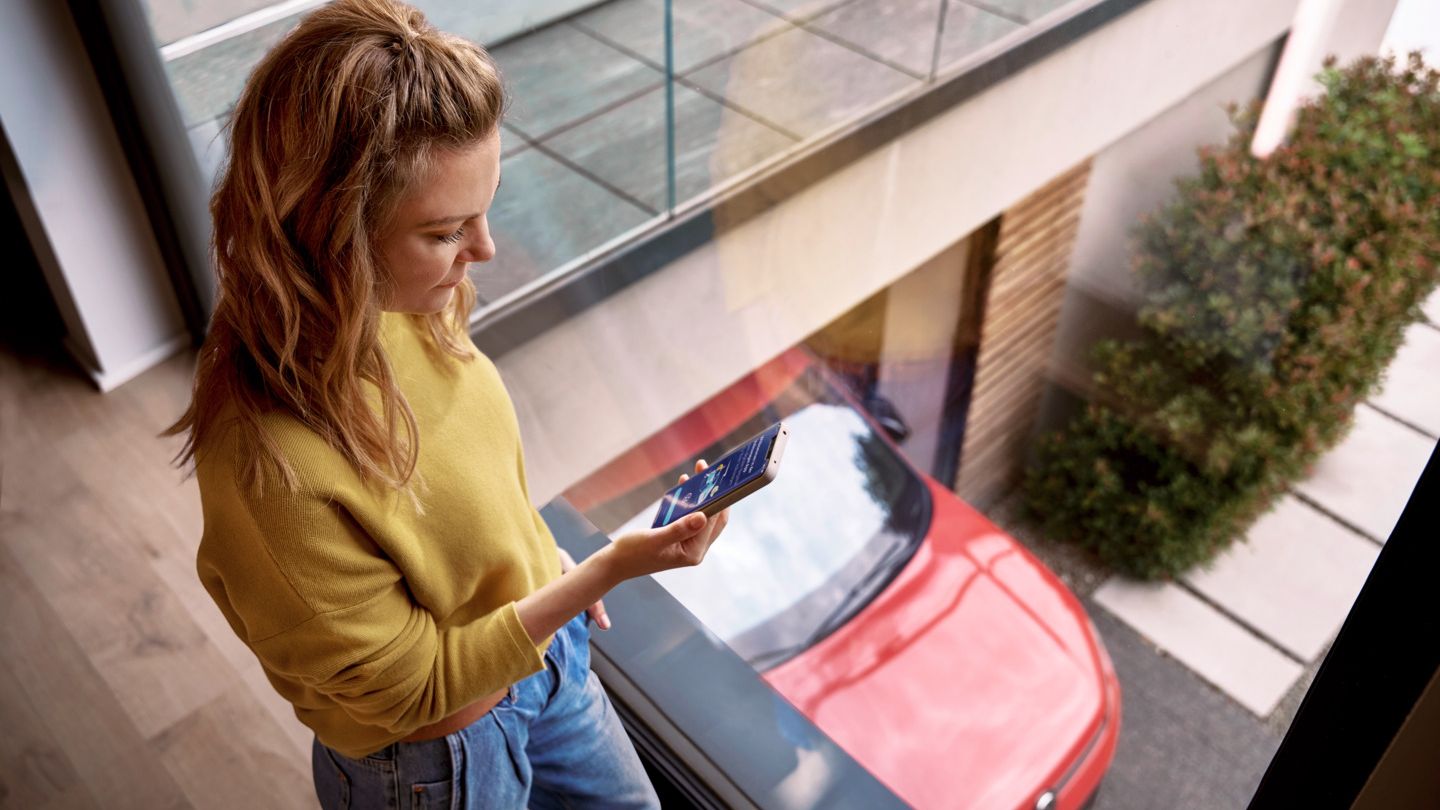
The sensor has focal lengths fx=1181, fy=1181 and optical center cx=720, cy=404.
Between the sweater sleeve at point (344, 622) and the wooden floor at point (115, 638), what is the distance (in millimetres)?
817

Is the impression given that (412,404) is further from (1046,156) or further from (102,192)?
(1046,156)

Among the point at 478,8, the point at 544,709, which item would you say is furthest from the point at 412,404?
the point at 478,8

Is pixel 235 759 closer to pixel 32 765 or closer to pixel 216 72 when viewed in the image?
pixel 32 765

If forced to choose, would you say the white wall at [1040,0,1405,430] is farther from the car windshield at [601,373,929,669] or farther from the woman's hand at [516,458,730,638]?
the woman's hand at [516,458,730,638]

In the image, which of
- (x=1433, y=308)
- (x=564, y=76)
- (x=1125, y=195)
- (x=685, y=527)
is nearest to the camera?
(x=685, y=527)

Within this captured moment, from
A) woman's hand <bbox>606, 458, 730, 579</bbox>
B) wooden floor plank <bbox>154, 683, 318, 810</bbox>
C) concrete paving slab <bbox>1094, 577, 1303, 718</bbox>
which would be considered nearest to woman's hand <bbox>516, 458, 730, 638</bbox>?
woman's hand <bbox>606, 458, 730, 579</bbox>

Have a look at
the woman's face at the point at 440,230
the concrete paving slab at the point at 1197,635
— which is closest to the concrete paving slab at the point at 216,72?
the woman's face at the point at 440,230

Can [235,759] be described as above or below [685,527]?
below

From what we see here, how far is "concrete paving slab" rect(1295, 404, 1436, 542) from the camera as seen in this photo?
37.9 inches

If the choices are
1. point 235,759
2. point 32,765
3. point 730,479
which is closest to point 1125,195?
point 730,479

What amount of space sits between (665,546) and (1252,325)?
1827 mm

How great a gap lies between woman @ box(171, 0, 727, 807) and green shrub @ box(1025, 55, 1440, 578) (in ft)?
3.65

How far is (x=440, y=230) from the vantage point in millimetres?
832

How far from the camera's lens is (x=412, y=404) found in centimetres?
96
